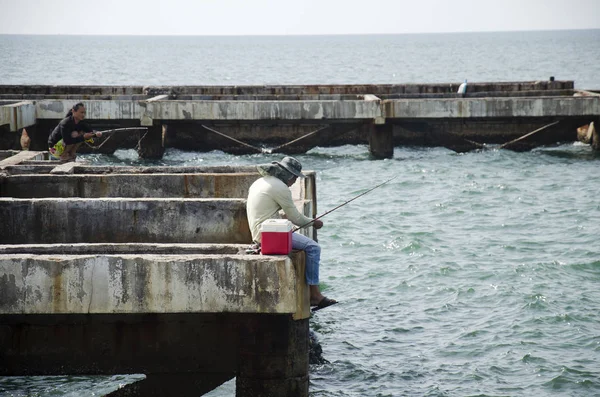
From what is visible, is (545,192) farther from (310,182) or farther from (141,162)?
(310,182)

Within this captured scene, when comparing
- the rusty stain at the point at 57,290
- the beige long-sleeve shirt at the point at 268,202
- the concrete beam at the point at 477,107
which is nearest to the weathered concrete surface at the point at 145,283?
the rusty stain at the point at 57,290

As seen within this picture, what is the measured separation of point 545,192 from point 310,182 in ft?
39.5

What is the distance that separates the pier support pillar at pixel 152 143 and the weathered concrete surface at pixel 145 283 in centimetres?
1634

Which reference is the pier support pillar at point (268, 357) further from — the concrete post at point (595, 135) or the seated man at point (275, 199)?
the concrete post at point (595, 135)

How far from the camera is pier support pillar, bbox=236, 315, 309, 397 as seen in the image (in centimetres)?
804

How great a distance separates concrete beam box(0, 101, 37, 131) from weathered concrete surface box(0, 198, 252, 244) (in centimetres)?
1190

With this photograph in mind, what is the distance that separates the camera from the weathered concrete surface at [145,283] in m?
7.77

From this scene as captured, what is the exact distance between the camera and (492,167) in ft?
81.7

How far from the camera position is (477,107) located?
76.8 feet

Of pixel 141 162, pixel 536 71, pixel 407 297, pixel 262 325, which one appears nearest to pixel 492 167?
pixel 141 162

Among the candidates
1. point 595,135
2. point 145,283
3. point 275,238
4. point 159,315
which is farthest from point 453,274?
point 595,135

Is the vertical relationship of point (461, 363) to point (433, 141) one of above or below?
below

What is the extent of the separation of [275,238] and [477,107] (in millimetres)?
16390

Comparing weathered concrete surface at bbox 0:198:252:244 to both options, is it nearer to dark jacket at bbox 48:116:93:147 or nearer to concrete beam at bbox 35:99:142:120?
dark jacket at bbox 48:116:93:147
